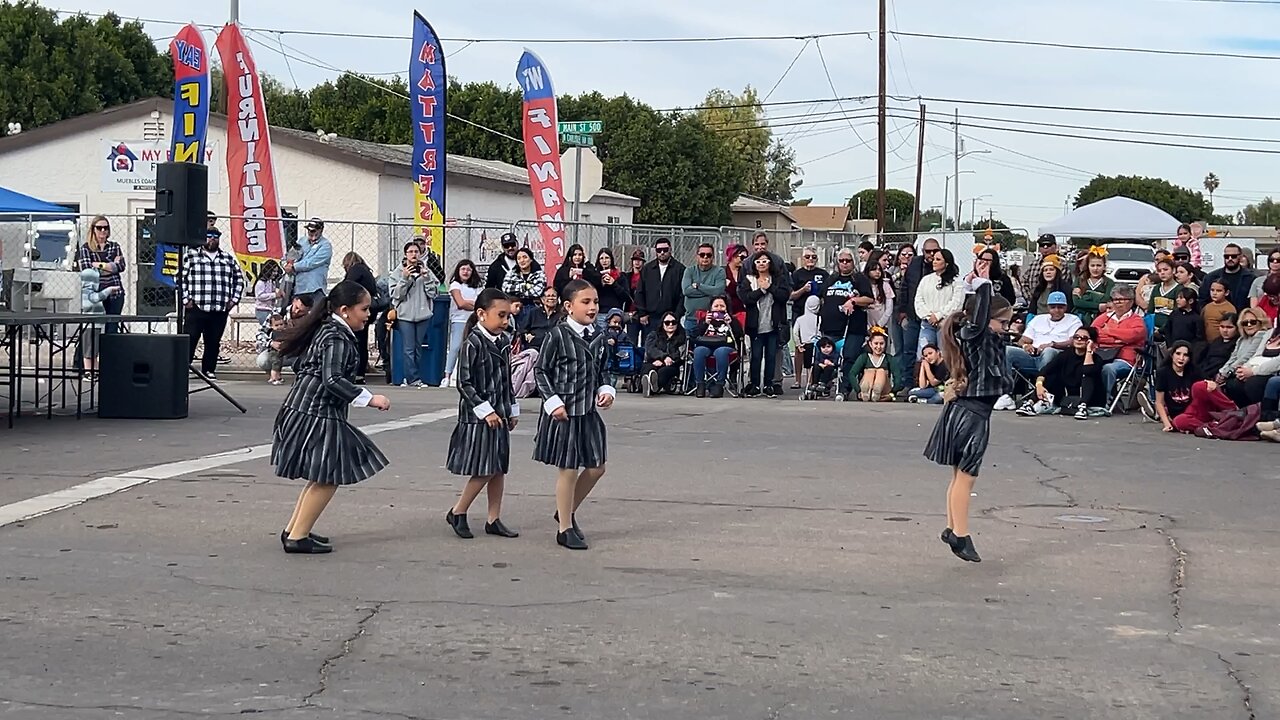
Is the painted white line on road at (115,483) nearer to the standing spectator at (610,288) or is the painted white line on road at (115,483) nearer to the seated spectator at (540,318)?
the seated spectator at (540,318)

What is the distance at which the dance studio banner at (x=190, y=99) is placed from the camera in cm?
→ 2289

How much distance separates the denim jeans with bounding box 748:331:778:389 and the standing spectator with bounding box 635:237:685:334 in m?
1.04

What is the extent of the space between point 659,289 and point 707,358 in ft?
3.48

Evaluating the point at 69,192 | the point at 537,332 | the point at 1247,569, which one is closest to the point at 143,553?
the point at 1247,569

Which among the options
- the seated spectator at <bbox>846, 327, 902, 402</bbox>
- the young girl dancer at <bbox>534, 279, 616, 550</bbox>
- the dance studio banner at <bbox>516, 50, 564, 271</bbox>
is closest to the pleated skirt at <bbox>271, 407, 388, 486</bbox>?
the young girl dancer at <bbox>534, 279, 616, 550</bbox>

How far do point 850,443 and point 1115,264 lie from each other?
24.3 metres

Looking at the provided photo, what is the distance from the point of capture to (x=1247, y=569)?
26.8 ft

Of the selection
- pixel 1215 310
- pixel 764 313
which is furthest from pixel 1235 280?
pixel 764 313

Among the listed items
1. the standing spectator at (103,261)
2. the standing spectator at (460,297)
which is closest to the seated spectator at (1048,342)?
the standing spectator at (460,297)

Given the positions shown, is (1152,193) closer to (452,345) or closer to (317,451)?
(452,345)

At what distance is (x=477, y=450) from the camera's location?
8453 mm

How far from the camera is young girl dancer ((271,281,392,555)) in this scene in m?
8.03

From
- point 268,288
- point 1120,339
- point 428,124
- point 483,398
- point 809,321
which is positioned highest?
point 428,124

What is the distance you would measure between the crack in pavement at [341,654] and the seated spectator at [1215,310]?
11129 mm
